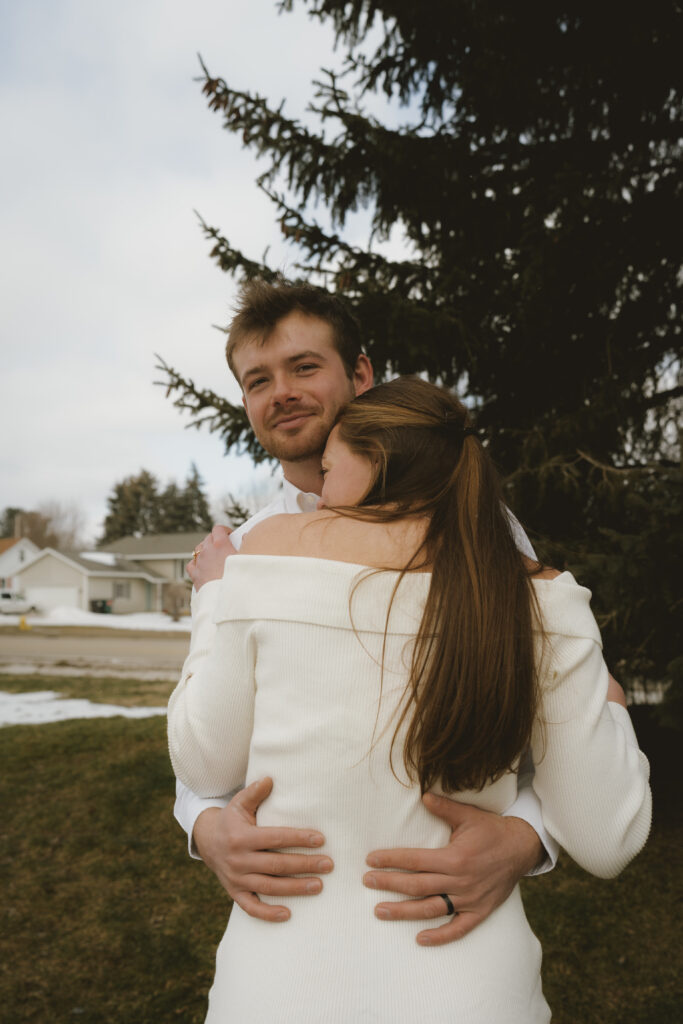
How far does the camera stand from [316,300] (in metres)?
2.32

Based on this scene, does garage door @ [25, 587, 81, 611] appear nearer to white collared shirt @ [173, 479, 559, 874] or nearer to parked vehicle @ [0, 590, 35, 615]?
parked vehicle @ [0, 590, 35, 615]

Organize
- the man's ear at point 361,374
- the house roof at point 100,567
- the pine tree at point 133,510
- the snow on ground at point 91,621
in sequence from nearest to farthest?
the man's ear at point 361,374 → the snow on ground at point 91,621 → the house roof at point 100,567 → the pine tree at point 133,510

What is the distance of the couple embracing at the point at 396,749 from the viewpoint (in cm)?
107

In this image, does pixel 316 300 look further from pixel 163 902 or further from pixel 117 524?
pixel 117 524

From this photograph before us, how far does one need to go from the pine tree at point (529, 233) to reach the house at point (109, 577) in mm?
33940

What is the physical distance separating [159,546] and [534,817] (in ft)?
151

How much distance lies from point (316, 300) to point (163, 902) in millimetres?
4070

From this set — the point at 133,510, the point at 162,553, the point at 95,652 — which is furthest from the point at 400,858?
the point at 133,510

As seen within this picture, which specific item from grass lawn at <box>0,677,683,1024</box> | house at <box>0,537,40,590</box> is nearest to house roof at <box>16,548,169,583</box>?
house at <box>0,537,40,590</box>

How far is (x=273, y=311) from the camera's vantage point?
225cm

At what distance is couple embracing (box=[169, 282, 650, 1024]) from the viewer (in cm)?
107

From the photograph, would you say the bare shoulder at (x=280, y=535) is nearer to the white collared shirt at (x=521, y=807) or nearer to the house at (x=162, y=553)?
the white collared shirt at (x=521, y=807)

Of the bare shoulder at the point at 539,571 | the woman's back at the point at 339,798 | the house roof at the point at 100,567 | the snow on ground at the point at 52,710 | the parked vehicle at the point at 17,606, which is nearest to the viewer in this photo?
the woman's back at the point at 339,798

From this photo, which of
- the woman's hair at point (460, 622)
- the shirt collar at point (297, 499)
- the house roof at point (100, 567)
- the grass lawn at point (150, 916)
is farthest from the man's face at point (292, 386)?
the house roof at point (100, 567)
